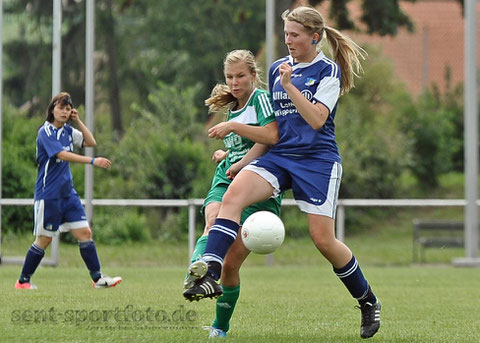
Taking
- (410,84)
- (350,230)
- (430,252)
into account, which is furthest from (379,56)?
(430,252)

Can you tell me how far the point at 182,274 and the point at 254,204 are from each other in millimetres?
6805

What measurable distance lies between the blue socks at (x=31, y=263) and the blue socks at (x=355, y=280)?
4563mm

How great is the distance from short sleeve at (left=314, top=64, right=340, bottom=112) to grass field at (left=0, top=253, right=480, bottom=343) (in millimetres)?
1479

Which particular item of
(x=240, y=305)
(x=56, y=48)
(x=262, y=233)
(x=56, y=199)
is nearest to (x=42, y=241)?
(x=56, y=199)

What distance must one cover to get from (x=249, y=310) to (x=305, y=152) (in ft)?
7.81

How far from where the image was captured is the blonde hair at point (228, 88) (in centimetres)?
646

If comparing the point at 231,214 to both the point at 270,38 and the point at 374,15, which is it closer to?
the point at 270,38

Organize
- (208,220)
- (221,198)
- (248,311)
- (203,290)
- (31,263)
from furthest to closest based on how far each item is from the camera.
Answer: (31,263) → (248,311) → (221,198) → (208,220) → (203,290)

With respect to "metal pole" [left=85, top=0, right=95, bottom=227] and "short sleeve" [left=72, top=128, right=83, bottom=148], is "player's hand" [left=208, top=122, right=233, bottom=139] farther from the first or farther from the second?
"metal pole" [left=85, top=0, right=95, bottom=227]

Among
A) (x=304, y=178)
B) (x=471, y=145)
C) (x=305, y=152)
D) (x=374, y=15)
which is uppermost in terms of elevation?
(x=374, y=15)

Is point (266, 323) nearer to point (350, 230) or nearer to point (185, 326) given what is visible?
point (185, 326)

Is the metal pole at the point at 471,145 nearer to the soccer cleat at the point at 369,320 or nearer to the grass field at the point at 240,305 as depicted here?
the grass field at the point at 240,305

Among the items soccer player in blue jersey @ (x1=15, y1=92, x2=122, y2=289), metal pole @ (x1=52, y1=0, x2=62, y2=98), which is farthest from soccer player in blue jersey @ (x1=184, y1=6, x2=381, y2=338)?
metal pole @ (x1=52, y1=0, x2=62, y2=98)

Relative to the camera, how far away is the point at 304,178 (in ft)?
20.2
